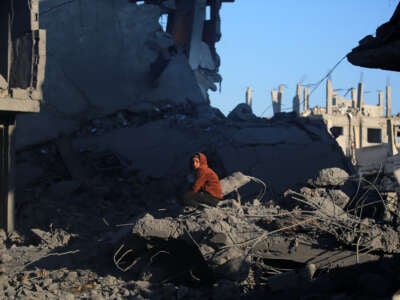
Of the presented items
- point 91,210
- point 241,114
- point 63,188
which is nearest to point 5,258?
point 91,210

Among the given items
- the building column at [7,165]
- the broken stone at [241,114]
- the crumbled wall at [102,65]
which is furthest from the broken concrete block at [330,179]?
the crumbled wall at [102,65]

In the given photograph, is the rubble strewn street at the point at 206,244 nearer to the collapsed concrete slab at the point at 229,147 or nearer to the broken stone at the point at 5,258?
the broken stone at the point at 5,258

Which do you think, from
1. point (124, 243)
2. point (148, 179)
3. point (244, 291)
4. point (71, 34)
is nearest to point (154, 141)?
point (148, 179)

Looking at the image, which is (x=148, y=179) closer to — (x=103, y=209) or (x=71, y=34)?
(x=103, y=209)

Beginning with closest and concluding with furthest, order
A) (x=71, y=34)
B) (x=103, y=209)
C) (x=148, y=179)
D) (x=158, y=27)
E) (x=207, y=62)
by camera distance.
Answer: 1. (x=103, y=209)
2. (x=148, y=179)
3. (x=71, y=34)
4. (x=158, y=27)
5. (x=207, y=62)

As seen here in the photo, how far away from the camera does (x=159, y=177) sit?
13094mm

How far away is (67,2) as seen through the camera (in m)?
15.2

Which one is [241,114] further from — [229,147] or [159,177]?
[159,177]

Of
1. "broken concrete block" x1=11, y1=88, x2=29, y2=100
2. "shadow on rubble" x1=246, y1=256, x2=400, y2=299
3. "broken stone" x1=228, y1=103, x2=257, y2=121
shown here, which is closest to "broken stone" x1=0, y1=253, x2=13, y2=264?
"broken concrete block" x1=11, y1=88, x2=29, y2=100

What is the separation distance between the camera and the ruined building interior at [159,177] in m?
7.75

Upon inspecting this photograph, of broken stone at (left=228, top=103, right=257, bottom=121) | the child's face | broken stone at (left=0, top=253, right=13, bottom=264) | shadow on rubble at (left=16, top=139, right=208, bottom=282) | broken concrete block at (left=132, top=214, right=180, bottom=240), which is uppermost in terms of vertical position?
broken stone at (left=228, top=103, right=257, bottom=121)

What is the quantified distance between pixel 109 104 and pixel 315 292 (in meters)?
9.48

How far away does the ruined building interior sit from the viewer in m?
7.75

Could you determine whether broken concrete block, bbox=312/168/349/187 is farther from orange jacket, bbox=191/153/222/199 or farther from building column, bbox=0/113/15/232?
building column, bbox=0/113/15/232
